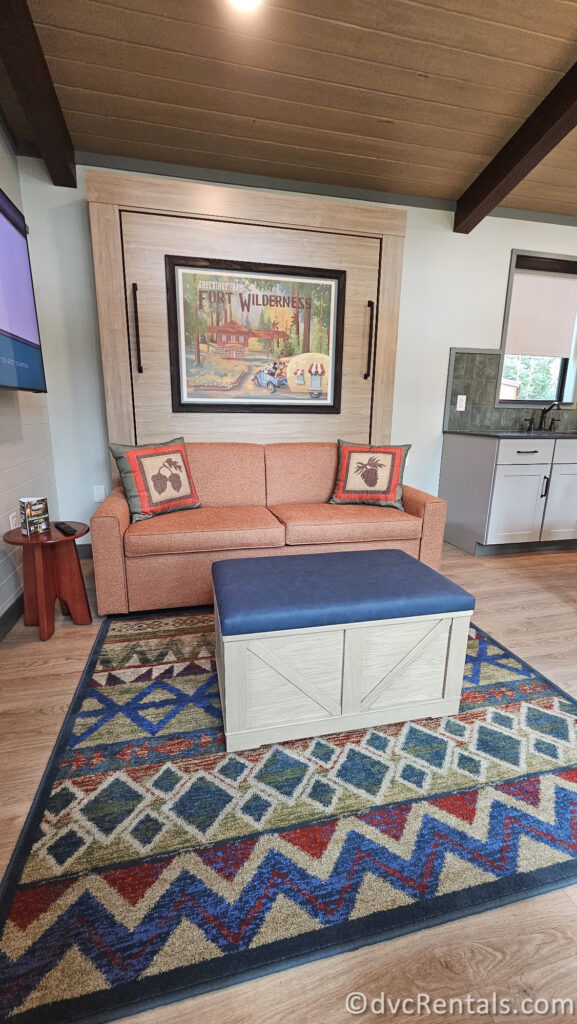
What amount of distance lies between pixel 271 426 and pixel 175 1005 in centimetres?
285

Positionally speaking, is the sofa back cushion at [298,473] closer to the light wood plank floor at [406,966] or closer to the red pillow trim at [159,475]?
→ the red pillow trim at [159,475]

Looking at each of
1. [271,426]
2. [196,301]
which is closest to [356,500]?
[271,426]

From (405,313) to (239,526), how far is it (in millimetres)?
2290

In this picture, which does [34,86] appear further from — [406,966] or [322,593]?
[406,966]

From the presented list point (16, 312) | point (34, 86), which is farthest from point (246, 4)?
point (16, 312)

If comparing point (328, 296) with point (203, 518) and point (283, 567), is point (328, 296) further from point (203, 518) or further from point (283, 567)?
point (283, 567)

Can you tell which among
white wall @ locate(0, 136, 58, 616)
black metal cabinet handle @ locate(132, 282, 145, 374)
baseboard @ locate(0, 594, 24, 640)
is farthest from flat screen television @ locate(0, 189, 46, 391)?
baseboard @ locate(0, 594, 24, 640)

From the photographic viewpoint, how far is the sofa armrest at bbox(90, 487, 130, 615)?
214cm

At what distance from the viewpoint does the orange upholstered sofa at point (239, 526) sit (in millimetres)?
2232

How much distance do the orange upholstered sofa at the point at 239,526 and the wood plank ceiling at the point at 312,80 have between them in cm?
184

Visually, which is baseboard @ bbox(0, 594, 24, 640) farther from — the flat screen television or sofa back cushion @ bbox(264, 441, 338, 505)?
sofa back cushion @ bbox(264, 441, 338, 505)

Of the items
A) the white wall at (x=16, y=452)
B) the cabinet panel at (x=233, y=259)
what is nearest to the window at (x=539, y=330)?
the cabinet panel at (x=233, y=259)

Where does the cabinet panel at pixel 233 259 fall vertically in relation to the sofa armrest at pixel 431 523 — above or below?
above

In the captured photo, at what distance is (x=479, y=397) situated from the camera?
3777mm
